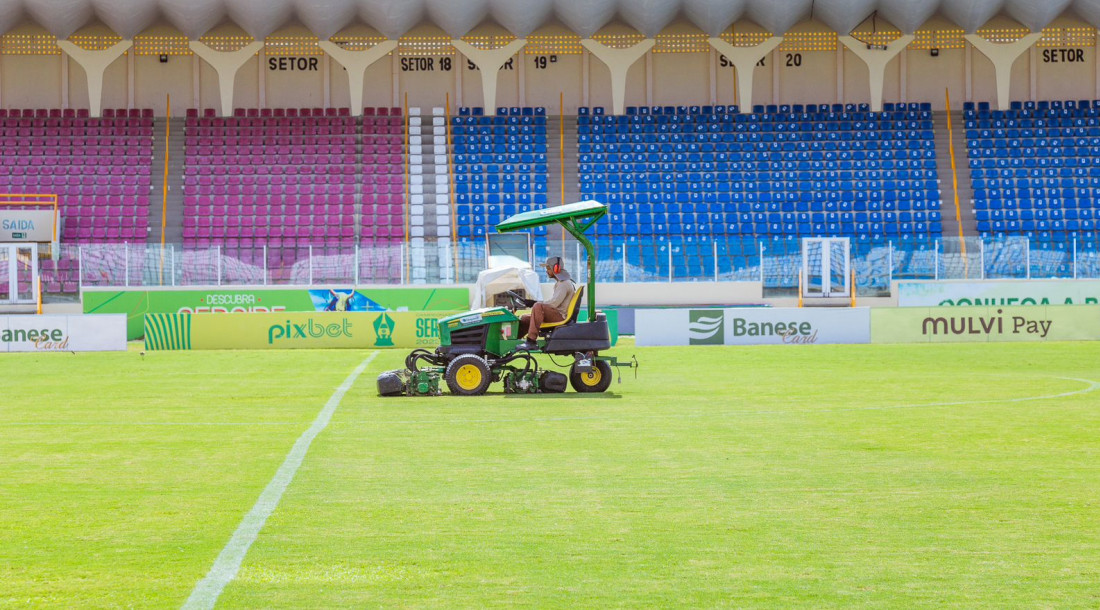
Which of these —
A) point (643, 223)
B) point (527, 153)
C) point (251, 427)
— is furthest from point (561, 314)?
point (527, 153)

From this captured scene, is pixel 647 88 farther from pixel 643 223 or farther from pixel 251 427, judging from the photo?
pixel 251 427

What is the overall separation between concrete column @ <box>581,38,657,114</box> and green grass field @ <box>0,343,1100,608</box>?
30.4 meters

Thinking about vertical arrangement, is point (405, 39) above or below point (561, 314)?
above

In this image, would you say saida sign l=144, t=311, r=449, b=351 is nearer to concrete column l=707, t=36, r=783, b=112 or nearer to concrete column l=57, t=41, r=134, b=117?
concrete column l=57, t=41, r=134, b=117

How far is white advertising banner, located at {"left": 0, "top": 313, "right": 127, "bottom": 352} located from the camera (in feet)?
97.0

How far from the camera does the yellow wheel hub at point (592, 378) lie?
16.5m

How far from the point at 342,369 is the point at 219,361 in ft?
13.1

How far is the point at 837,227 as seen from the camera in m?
40.8

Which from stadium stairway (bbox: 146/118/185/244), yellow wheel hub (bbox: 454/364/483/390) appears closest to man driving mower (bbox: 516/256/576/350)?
yellow wheel hub (bbox: 454/364/483/390)

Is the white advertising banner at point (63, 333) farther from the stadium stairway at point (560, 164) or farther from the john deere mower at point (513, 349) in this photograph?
the john deere mower at point (513, 349)

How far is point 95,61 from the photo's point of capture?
43.8 m

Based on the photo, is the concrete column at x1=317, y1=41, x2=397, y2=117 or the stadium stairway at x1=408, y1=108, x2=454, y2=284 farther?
the concrete column at x1=317, y1=41, x2=397, y2=117

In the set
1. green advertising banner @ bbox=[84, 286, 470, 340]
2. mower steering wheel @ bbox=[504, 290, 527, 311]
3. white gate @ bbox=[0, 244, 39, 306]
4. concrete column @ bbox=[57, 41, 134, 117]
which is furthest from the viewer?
concrete column @ bbox=[57, 41, 134, 117]

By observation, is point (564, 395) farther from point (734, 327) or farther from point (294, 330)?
point (294, 330)
